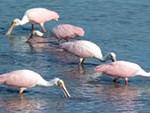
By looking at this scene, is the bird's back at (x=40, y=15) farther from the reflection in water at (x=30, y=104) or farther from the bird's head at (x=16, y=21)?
the reflection in water at (x=30, y=104)

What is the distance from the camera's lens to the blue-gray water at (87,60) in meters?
12.6

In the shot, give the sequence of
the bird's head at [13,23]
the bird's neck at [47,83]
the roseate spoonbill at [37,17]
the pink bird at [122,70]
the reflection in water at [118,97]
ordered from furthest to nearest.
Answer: the roseate spoonbill at [37,17]
the bird's head at [13,23]
the pink bird at [122,70]
the bird's neck at [47,83]
the reflection in water at [118,97]

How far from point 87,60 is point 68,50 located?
0.58 metres

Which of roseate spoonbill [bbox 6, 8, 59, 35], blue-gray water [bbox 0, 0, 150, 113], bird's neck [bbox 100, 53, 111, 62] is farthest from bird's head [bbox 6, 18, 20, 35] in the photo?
bird's neck [bbox 100, 53, 111, 62]

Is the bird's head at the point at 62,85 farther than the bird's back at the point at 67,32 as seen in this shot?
No

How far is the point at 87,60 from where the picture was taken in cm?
1609

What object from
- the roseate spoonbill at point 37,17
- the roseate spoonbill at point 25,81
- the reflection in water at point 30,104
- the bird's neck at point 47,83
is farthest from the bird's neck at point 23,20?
the reflection in water at point 30,104

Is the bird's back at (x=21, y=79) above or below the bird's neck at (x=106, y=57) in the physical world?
above

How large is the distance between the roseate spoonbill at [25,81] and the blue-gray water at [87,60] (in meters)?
0.17

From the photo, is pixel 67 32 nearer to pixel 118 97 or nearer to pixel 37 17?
pixel 37 17

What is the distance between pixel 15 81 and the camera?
12.9 meters

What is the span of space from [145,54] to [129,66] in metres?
2.13

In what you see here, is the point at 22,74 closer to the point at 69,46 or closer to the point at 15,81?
the point at 15,81

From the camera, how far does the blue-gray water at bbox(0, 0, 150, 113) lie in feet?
41.3
